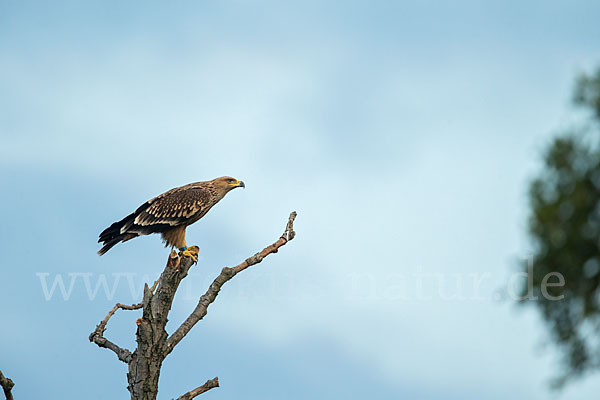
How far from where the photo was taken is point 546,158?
8102 millimetres

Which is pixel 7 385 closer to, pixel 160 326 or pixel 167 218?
Result: pixel 160 326

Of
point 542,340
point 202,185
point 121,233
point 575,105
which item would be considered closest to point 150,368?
point 121,233

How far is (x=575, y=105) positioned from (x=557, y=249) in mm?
1859

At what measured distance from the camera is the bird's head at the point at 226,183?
579 inches

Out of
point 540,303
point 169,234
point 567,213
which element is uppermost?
point 169,234

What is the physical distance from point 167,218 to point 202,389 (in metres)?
3.78

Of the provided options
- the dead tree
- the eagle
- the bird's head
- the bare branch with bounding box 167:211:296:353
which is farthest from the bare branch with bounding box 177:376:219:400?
the bird's head

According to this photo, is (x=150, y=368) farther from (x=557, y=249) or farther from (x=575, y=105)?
(x=575, y=105)

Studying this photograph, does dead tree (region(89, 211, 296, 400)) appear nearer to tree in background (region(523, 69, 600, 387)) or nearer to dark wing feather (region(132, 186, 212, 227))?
dark wing feather (region(132, 186, 212, 227))

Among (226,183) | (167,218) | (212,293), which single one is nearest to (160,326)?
(212,293)

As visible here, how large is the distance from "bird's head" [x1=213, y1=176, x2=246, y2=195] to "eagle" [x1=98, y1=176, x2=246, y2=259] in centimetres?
49

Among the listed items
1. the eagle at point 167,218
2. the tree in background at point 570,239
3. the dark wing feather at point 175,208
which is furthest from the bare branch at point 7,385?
the tree in background at point 570,239

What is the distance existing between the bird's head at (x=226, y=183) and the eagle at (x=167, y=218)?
19.5 inches

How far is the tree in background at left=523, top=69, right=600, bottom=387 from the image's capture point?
7840 mm
